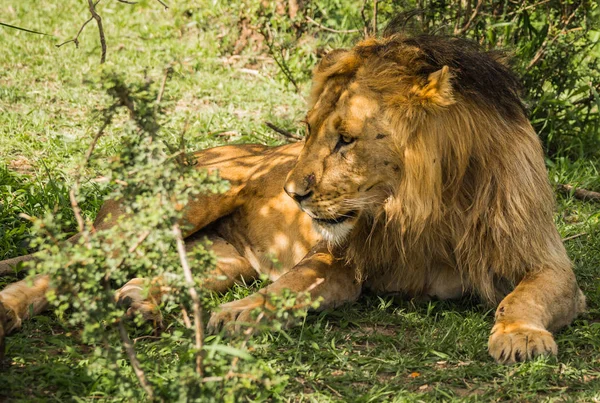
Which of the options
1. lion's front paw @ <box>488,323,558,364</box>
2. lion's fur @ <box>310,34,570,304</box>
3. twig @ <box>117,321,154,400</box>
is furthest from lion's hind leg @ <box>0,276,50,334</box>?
lion's front paw @ <box>488,323,558,364</box>

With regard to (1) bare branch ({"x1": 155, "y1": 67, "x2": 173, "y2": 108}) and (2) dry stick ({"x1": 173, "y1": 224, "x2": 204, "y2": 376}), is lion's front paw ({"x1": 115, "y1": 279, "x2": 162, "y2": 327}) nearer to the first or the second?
(2) dry stick ({"x1": 173, "y1": 224, "x2": 204, "y2": 376})

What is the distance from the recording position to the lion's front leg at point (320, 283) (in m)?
3.71

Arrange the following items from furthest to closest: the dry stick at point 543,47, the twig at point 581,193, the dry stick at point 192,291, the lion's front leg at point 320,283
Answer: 1. the dry stick at point 543,47
2. the twig at point 581,193
3. the lion's front leg at point 320,283
4. the dry stick at point 192,291

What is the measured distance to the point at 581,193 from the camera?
544 centimetres

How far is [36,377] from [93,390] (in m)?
0.27

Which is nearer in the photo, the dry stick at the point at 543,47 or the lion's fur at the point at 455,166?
the lion's fur at the point at 455,166

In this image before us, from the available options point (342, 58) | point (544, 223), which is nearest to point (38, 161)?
point (342, 58)

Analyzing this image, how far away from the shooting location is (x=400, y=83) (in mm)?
3523

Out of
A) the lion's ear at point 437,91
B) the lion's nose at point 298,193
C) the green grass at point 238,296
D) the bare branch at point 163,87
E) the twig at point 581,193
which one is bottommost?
the twig at point 581,193

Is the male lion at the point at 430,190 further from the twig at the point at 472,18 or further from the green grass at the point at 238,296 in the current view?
the twig at the point at 472,18

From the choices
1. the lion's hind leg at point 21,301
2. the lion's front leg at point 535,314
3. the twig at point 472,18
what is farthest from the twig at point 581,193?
the lion's hind leg at point 21,301

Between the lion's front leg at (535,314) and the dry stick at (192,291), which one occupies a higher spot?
the dry stick at (192,291)

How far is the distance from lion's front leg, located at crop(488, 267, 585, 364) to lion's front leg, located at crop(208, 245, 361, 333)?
710mm

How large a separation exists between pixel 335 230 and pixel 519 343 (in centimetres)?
86
